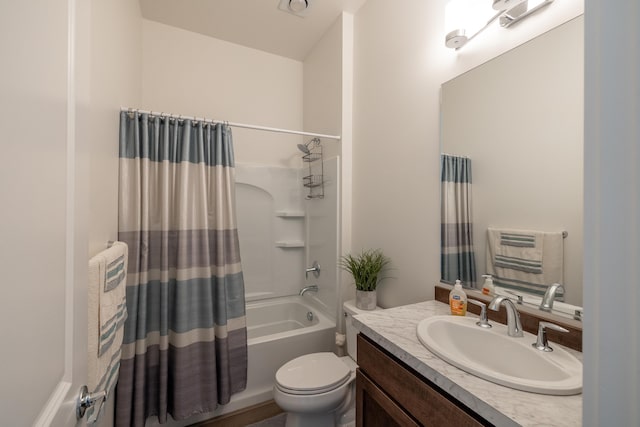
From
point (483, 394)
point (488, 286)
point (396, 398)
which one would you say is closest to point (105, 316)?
point (396, 398)

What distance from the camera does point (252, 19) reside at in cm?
213

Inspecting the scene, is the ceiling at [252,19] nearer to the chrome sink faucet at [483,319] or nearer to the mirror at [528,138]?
the mirror at [528,138]

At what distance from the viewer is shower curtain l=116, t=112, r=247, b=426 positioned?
1477 mm

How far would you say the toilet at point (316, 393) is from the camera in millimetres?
1365

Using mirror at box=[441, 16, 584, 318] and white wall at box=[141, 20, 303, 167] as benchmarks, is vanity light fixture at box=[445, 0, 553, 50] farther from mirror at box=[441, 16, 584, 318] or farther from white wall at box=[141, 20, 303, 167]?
white wall at box=[141, 20, 303, 167]

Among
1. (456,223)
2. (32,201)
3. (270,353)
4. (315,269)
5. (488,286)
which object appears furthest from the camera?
(315,269)

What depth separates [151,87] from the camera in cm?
221

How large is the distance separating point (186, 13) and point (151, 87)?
2.11ft

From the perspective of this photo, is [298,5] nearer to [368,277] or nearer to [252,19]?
[252,19]

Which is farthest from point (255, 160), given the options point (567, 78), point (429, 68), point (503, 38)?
point (567, 78)

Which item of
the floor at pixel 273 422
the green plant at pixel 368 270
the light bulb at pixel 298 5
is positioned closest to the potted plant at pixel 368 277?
the green plant at pixel 368 270

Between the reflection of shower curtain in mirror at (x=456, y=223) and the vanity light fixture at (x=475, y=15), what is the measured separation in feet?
1.77

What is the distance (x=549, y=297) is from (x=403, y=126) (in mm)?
1110

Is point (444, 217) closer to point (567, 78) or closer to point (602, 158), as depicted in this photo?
point (567, 78)
